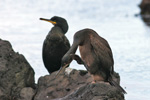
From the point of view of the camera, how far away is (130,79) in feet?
34.8

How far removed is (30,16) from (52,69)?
8.97 metres

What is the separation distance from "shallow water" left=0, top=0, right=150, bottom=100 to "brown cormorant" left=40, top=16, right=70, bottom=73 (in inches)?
21.3

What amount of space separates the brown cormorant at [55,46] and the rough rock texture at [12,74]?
1026 millimetres

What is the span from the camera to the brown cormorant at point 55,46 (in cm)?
1002

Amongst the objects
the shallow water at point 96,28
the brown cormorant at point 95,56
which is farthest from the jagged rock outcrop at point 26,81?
the shallow water at point 96,28

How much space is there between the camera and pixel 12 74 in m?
8.81

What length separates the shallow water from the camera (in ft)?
36.7

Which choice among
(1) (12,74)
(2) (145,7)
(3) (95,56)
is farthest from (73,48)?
(2) (145,7)

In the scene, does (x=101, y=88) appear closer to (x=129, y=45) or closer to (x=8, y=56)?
(x=8, y=56)

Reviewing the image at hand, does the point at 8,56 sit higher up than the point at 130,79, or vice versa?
the point at 8,56

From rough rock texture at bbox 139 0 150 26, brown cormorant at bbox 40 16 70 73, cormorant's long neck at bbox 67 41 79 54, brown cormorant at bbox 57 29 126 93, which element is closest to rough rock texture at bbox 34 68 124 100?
brown cormorant at bbox 57 29 126 93

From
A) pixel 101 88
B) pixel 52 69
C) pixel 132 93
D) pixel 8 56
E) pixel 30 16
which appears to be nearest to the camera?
pixel 101 88

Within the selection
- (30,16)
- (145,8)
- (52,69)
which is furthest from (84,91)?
(145,8)

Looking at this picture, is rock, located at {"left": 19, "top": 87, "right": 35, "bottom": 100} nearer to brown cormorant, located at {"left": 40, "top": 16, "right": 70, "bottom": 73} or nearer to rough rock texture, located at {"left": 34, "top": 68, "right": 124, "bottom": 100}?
rough rock texture, located at {"left": 34, "top": 68, "right": 124, "bottom": 100}
